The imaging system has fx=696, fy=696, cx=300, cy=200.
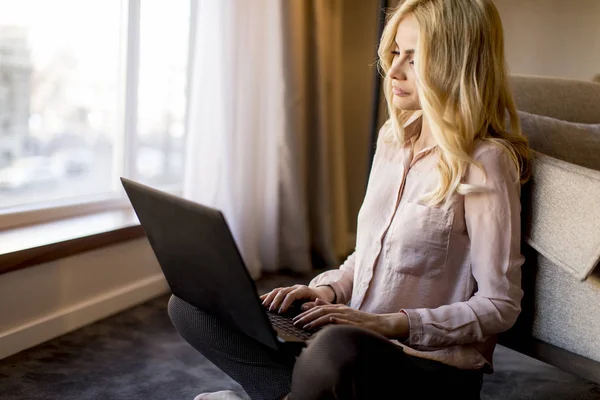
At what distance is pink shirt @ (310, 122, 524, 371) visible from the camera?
1.18 m

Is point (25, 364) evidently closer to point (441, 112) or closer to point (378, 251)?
point (378, 251)

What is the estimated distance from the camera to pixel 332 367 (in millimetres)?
987

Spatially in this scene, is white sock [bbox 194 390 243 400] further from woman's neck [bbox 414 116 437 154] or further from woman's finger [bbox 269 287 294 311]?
woman's neck [bbox 414 116 437 154]

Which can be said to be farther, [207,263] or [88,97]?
[88,97]

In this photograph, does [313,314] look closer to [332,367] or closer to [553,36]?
[332,367]

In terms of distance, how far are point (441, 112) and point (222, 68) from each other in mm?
1521

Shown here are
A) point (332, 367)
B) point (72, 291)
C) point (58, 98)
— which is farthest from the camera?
point (58, 98)

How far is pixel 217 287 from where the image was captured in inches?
42.1

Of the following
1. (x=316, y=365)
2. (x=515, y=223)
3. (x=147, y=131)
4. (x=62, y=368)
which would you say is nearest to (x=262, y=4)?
(x=147, y=131)

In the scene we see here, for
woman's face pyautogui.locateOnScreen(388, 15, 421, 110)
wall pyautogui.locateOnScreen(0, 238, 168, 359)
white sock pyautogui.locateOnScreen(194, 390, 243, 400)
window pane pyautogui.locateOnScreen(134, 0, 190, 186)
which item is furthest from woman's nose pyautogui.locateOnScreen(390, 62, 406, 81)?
window pane pyautogui.locateOnScreen(134, 0, 190, 186)

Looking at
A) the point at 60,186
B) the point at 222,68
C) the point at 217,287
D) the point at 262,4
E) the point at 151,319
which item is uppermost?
the point at 262,4

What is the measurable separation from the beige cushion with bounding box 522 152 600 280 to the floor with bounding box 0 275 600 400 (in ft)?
2.50

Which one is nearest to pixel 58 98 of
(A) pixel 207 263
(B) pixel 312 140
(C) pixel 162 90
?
(C) pixel 162 90

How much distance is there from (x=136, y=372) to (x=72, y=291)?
1.37ft
